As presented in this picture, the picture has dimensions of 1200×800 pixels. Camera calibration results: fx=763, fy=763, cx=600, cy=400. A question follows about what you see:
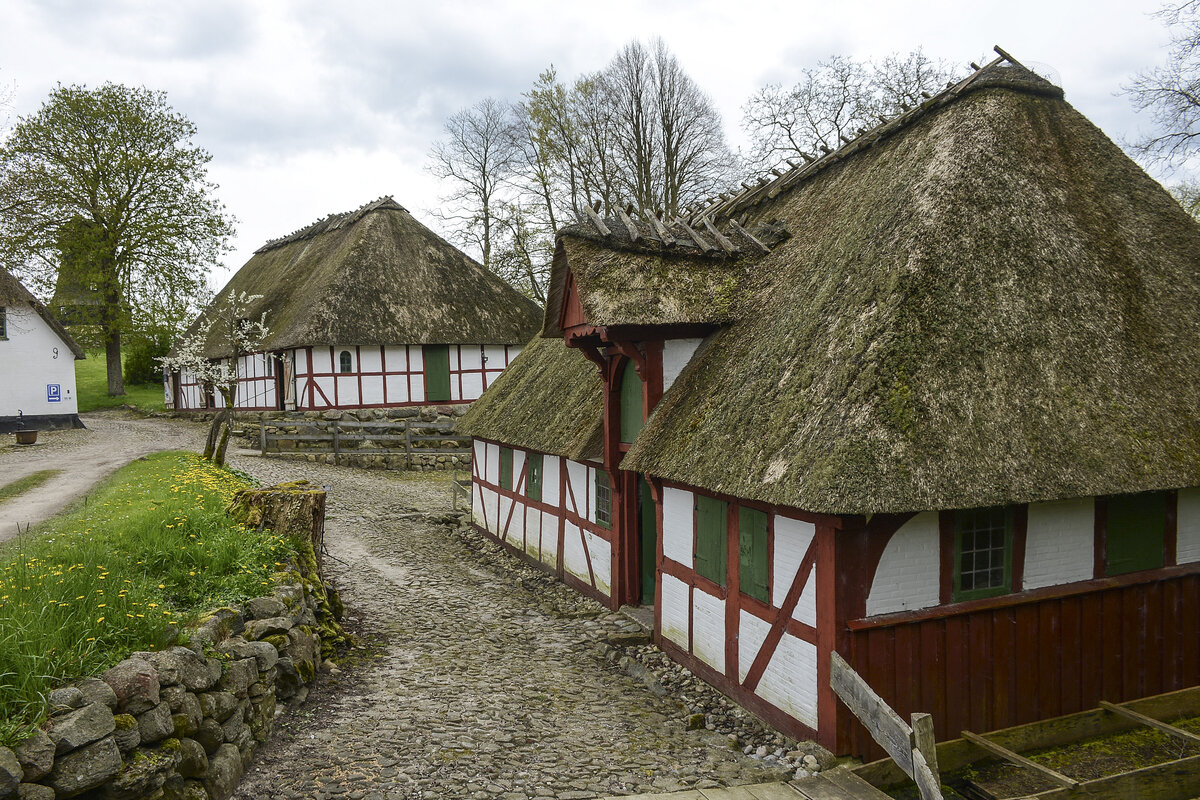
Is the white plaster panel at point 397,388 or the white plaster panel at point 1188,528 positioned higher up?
the white plaster panel at point 397,388

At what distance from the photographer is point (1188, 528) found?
7.96 m

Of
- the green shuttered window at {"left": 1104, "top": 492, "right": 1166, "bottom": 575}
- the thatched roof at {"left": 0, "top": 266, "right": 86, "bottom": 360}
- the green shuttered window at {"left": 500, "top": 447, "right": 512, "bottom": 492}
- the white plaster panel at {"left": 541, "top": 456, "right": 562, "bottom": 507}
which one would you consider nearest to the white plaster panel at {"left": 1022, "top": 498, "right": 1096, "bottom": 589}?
the green shuttered window at {"left": 1104, "top": 492, "right": 1166, "bottom": 575}

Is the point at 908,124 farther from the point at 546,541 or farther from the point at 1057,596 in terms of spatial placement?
the point at 546,541

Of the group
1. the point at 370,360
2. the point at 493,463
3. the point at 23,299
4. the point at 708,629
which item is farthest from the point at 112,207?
the point at 708,629

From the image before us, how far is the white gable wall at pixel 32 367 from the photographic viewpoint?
27344 mm

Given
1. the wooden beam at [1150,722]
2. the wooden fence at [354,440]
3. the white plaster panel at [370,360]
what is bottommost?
the wooden beam at [1150,722]

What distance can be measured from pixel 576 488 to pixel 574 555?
116cm

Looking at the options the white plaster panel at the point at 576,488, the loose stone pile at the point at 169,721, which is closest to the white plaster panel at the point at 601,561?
the white plaster panel at the point at 576,488

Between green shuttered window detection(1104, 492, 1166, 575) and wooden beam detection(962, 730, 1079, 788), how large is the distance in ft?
7.47

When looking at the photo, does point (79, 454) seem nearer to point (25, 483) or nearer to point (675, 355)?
point (25, 483)

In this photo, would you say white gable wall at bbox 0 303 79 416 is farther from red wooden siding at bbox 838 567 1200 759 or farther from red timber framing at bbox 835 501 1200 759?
red wooden siding at bbox 838 567 1200 759

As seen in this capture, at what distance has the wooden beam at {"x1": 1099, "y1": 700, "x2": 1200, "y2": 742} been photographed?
259 inches

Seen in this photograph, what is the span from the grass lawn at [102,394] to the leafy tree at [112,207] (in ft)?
12.1

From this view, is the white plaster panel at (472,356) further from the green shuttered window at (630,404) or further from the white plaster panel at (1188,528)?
the white plaster panel at (1188,528)
